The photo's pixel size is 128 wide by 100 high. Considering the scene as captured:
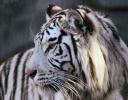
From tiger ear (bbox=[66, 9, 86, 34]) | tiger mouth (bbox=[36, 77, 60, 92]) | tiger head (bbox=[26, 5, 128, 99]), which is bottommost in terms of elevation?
tiger mouth (bbox=[36, 77, 60, 92])

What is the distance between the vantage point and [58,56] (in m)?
3.08

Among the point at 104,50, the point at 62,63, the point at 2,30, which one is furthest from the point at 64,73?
the point at 2,30

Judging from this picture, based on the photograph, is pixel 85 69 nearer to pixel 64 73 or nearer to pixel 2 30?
pixel 64 73

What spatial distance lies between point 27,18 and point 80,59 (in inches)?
32.8

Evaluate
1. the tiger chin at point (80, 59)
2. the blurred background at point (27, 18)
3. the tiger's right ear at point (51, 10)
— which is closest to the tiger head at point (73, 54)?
the tiger chin at point (80, 59)

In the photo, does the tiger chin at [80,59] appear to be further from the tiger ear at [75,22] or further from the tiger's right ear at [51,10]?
the tiger's right ear at [51,10]

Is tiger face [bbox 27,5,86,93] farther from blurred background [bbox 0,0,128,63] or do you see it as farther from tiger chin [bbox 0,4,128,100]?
blurred background [bbox 0,0,128,63]

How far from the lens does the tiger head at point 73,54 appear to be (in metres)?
3.02

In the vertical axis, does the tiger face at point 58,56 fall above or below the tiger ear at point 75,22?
below

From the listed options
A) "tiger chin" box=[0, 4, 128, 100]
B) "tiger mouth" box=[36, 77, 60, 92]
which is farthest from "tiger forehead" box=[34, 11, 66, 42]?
"tiger mouth" box=[36, 77, 60, 92]

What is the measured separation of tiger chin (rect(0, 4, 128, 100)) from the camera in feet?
9.95

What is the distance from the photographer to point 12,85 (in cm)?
370

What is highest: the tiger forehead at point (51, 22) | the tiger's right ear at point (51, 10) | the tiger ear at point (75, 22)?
the tiger's right ear at point (51, 10)

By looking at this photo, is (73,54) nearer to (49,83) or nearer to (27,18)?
(49,83)
